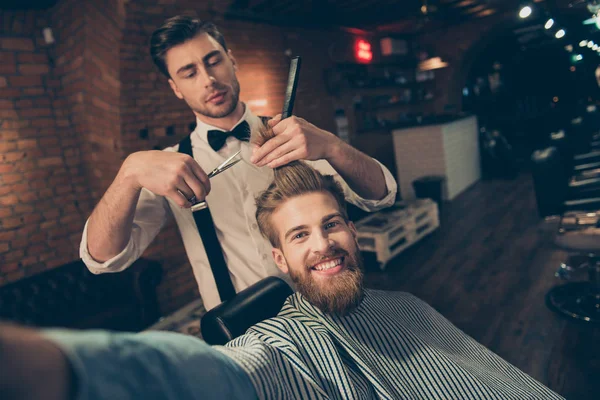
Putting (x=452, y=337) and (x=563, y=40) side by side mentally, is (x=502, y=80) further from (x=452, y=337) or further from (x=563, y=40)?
(x=452, y=337)

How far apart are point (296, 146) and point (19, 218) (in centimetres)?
354

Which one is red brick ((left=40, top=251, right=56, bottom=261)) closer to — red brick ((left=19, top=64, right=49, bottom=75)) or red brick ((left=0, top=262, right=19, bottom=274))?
red brick ((left=0, top=262, right=19, bottom=274))

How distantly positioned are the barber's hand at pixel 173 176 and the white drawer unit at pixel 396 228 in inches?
124

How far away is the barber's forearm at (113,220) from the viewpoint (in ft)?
3.17

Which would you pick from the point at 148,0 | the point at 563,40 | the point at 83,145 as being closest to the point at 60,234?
the point at 83,145

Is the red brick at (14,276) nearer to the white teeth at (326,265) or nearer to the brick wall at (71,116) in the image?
the brick wall at (71,116)

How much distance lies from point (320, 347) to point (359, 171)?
53 centimetres

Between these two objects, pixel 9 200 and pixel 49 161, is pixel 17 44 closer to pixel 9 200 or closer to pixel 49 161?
pixel 49 161

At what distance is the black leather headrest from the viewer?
3.33 ft

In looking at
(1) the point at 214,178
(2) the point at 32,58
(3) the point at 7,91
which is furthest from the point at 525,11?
(3) the point at 7,91

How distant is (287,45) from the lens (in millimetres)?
5168

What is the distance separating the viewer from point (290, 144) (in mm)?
930

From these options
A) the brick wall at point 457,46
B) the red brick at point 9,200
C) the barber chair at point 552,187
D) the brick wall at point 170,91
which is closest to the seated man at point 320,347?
the barber chair at point 552,187

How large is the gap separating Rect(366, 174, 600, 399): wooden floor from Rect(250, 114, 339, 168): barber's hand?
6.51 ft
